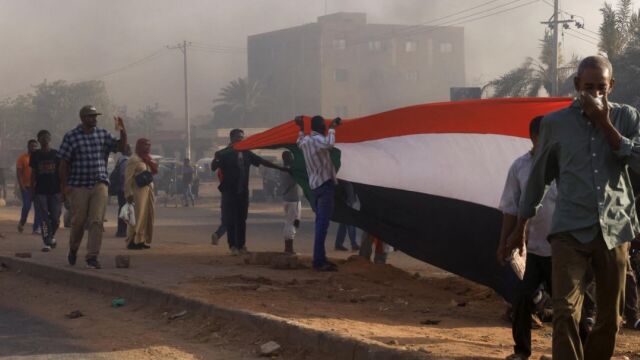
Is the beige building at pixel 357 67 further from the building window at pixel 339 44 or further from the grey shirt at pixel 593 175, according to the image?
the grey shirt at pixel 593 175

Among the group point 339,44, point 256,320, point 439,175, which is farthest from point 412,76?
point 256,320

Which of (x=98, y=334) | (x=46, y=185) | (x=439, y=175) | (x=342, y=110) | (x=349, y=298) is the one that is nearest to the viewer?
(x=98, y=334)

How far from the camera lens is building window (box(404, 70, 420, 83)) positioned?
300 feet

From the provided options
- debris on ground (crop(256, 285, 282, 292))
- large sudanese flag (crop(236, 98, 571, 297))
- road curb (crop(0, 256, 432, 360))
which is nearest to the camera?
road curb (crop(0, 256, 432, 360))

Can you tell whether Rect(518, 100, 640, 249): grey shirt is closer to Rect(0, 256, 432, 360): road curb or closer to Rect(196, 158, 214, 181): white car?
Rect(0, 256, 432, 360): road curb

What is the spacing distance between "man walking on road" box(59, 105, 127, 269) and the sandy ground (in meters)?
0.59

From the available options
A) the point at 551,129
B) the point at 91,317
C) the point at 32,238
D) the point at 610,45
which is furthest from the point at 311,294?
the point at 610,45

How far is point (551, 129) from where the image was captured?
206 inches

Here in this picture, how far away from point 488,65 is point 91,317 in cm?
8020

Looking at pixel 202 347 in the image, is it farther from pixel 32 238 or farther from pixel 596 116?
pixel 32 238

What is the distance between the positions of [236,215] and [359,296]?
4789 millimetres

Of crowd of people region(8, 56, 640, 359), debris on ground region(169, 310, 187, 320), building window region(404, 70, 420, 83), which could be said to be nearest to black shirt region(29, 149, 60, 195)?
debris on ground region(169, 310, 187, 320)

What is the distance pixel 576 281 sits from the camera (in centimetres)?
512

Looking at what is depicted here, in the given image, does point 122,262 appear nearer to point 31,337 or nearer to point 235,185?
point 235,185
